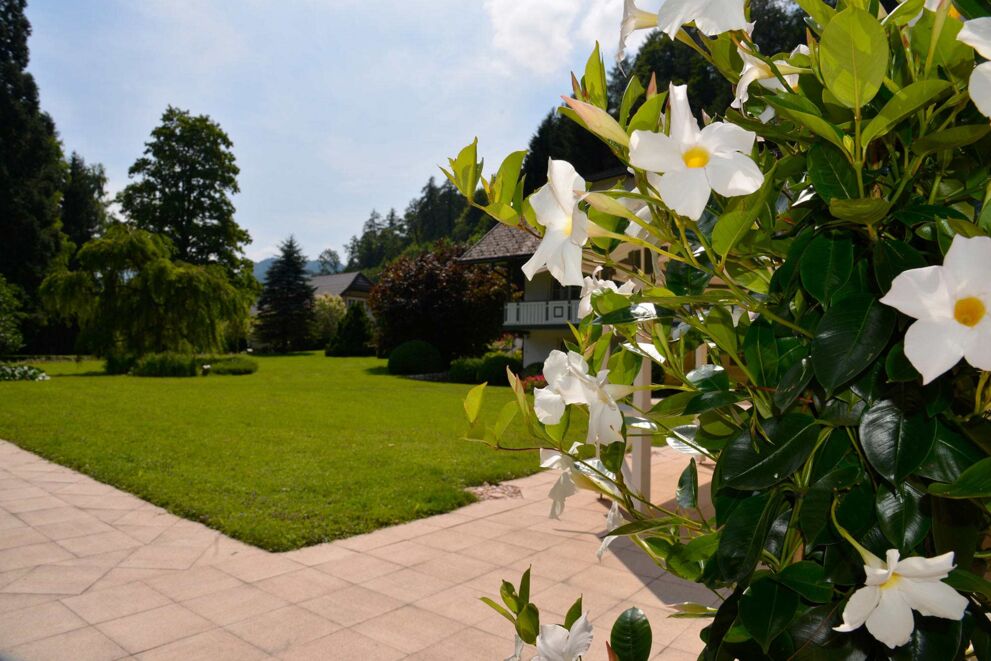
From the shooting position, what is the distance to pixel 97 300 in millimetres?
17812

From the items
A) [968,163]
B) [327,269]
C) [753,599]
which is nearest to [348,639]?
[753,599]

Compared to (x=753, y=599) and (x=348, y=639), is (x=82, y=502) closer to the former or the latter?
(x=348, y=639)

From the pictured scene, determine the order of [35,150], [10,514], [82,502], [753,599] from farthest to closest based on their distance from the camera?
[35,150]
[82,502]
[10,514]
[753,599]

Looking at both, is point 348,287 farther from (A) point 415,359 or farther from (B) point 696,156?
(B) point 696,156

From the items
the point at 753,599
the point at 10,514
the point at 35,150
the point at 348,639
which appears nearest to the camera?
the point at 753,599

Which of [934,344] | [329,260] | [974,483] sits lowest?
[974,483]

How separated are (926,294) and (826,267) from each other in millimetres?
122

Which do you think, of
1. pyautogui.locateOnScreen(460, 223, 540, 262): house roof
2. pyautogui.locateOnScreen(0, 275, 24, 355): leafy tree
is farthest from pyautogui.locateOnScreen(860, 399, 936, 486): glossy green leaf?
pyautogui.locateOnScreen(0, 275, 24, 355): leafy tree

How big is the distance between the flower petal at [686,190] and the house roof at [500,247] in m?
18.6

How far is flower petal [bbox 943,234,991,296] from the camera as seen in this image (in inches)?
16.9

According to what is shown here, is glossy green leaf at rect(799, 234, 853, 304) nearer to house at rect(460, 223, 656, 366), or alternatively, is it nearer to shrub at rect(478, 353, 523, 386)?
shrub at rect(478, 353, 523, 386)

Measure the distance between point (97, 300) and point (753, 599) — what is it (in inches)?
814

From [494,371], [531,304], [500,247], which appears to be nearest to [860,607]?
[494,371]

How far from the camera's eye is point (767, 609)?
566 mm
